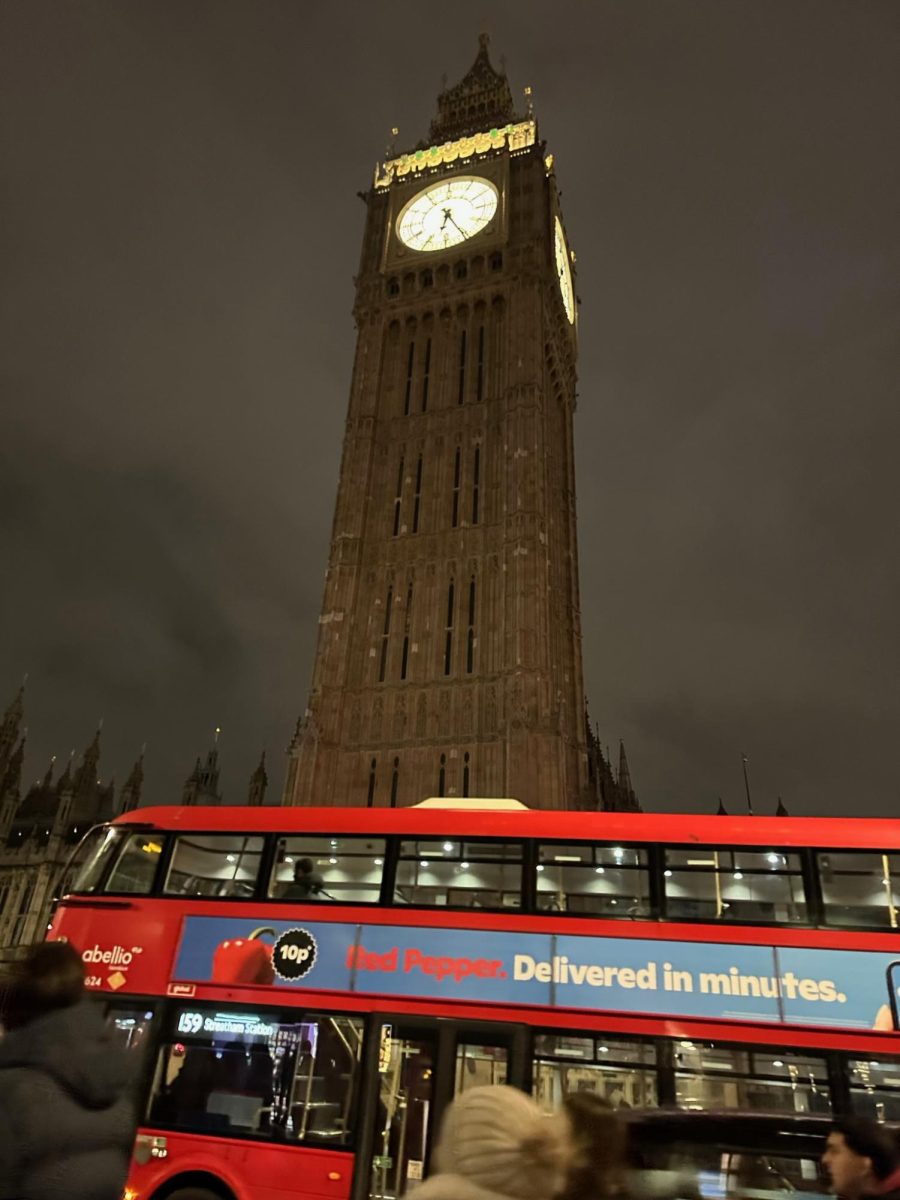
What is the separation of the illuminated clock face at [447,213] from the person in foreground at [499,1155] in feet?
150

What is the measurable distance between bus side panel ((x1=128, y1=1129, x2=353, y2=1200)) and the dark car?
3682mm

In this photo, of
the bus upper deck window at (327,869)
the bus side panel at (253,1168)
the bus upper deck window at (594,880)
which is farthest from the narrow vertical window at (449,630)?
the bus side panel at (253,1168)

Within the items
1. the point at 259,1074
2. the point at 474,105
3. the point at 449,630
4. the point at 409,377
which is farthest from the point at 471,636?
the point at 474,105

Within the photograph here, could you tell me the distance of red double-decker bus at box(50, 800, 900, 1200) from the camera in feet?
22.4

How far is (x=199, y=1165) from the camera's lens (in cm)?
719

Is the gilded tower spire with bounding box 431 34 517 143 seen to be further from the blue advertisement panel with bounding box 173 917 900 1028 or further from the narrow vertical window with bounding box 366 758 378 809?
the blue advertisement panel with bounding box 173 917 900 1028

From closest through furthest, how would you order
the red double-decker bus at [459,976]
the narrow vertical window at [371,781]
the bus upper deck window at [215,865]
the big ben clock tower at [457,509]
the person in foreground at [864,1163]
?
the person in foreground at [864,1163]
the red double-decker bus at [459,976]
the bus upper deck window at [215,865]
the narrow vertical window at [371,781]
the big ben clock tower at [457,509]

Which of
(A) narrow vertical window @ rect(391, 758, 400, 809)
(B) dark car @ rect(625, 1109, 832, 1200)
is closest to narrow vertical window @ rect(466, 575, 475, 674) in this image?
(A) narrow vertical window @ rect(391, 758, 400, 809)

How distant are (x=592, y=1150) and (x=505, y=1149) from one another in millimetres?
645

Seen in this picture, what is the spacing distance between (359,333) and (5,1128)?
4344 centimetres

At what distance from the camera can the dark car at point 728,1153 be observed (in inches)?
175

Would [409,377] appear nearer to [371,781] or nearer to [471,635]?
[471,635]

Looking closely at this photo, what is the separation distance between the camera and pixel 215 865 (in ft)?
28.2

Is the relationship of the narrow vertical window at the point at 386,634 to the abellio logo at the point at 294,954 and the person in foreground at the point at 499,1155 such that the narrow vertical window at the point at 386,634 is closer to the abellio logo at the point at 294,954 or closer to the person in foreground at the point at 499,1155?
the abellio logo at the point at 294,954
